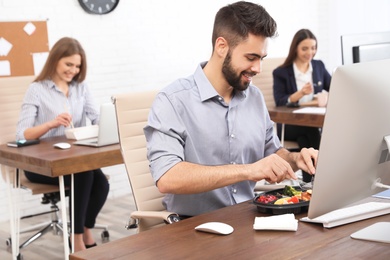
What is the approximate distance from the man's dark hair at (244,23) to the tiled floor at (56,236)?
2180 millimetres

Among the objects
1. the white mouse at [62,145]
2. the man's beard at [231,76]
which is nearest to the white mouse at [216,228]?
the man's beard at [231,76]

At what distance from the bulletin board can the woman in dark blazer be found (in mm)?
1720

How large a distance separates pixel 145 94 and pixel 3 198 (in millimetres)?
2383

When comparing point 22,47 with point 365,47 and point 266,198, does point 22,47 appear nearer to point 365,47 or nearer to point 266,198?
point 365,47

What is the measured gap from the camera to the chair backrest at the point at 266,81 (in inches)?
194

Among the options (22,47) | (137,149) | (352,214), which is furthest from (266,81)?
(352,214)

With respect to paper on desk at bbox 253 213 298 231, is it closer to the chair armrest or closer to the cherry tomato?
the cherry tomato

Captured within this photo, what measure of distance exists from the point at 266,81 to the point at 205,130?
2741 millimetres

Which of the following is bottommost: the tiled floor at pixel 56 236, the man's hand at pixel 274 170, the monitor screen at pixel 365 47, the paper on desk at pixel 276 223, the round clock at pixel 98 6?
the tiled floor at pixel 56 236

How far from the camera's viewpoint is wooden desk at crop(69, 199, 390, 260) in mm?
1562

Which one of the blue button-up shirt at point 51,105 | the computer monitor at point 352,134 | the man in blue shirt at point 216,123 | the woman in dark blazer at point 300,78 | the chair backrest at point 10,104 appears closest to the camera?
the computer monitor at point 352,134

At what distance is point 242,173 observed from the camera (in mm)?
1992

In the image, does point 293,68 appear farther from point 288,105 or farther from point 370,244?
point 370,244

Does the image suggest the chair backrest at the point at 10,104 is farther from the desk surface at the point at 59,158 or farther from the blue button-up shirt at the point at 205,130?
the blue button-up shirt at the point at 205,130
